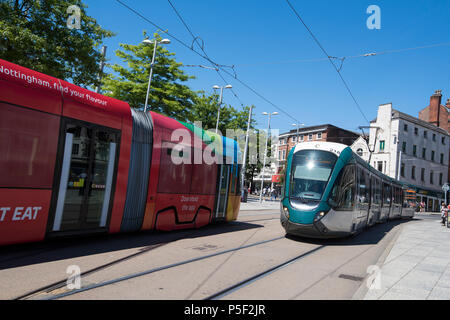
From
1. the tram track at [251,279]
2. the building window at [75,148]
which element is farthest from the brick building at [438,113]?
the building window at [75,148]

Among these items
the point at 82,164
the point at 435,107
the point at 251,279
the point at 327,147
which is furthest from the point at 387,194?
the point at 435,107

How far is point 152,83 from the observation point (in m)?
22.0

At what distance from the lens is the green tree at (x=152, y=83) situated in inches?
844

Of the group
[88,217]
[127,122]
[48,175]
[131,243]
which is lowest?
[131,243]

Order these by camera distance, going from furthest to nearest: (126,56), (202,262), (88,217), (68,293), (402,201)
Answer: (402,201)
(126,56)
(88,217)
(202,262)
(68,293)

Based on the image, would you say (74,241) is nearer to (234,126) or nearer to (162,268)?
(162,268)

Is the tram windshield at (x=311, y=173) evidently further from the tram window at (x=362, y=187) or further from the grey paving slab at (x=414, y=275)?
the grey paving slab at (x=414, y=275)

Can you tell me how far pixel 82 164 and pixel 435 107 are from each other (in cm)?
6224

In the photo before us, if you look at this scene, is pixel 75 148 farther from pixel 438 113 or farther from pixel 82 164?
pixel 438 113

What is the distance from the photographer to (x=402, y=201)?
82.7 feet

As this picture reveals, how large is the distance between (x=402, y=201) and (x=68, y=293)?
2632cm

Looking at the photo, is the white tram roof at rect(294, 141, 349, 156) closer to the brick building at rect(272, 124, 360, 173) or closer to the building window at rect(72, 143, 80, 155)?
the building window at rect(72, 143, 80, 155)

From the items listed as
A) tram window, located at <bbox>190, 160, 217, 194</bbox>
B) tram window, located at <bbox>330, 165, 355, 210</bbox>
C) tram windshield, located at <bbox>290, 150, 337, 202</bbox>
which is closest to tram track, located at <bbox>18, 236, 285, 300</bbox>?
tram window, located at <bbox>190, 160, 217, 194</bbox>
